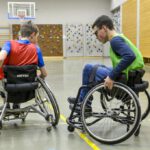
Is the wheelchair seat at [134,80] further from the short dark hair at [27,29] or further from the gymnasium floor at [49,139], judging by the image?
the short dark hair at [27,29]

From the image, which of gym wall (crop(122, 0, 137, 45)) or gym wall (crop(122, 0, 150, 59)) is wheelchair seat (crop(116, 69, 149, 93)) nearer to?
gym wall (crop(122, 0, 150, 59))

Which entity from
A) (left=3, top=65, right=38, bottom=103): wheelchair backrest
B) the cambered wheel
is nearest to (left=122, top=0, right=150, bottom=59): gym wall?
the cambered wheel

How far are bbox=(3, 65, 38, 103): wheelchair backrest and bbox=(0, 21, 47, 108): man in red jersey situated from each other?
0.24 ft

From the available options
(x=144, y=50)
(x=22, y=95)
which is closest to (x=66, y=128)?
(x=22, y=95)

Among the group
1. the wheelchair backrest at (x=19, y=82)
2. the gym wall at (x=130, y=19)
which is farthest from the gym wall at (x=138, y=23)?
the wheelchair backrest at (x=19, y=82)

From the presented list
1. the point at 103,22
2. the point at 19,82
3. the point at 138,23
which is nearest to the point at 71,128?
the point at 19,82

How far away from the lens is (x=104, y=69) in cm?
251

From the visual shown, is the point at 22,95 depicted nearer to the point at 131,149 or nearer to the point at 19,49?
the point at 19,49

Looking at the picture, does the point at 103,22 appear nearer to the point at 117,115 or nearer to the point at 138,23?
the point at 117,115

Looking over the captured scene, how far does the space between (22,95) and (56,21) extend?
1377 cm

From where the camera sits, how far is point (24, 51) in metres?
2.66

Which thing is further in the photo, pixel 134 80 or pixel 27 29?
pixel 27 29

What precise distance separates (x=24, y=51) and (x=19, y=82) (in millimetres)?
283

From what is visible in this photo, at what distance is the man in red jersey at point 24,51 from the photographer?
258 centimetres
